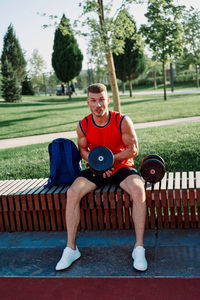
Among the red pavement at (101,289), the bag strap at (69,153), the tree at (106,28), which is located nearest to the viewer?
the red pavement at (101,289)

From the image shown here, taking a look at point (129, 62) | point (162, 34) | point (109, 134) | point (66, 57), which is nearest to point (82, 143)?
point (109, 134)

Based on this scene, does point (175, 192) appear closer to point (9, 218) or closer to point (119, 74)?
point (9, 218)

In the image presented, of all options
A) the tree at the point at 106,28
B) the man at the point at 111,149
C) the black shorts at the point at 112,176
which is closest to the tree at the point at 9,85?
the tree at the point at 106,28

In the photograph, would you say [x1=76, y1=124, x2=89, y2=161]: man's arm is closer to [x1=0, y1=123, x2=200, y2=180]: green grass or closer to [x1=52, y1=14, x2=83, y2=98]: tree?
[x1=0, y1=123, x2=200, y2=180]: green grass

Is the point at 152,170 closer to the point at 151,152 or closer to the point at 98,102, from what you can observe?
the point at 98,102

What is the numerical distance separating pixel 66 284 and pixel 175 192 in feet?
4.66

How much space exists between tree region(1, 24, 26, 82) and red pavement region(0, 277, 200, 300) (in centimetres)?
5258

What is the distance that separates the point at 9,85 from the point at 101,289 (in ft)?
108

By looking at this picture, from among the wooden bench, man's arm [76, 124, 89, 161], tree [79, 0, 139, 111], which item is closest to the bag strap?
man's arm [76, 124, 89, 161]

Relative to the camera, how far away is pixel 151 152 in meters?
7.24

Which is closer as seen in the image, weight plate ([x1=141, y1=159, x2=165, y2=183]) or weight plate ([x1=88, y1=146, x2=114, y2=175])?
weight plate ([x1=88, y1=146, x2=114, y2=175])

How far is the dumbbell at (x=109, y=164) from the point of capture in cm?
371

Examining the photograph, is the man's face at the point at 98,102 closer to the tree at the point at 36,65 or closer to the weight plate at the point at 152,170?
the weight plate at the point at 152,170

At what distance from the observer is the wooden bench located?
12.3 ft
